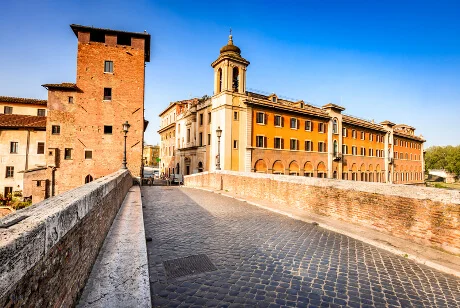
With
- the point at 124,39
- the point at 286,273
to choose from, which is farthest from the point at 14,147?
the point at 286,273

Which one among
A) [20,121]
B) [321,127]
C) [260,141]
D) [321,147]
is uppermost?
[321,127]

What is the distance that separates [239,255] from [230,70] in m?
24.8

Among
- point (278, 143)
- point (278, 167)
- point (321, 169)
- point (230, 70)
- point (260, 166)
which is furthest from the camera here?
point (321, 169)

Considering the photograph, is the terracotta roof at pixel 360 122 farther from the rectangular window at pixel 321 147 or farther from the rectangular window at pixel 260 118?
the rectangular window at pixel 260 118

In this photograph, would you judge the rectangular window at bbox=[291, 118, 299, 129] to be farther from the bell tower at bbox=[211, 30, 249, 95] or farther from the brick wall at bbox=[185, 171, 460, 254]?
the brick wall at bbox=[185, 171, 460, 254]

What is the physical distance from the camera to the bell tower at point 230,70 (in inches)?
1054

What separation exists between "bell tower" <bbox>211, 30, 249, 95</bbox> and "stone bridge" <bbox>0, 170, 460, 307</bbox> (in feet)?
69.8

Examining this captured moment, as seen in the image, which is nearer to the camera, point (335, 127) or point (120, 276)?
point (120, 276)

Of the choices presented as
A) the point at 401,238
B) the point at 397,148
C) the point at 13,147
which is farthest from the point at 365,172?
the point at 13,147

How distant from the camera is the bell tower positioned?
2677 centimetres

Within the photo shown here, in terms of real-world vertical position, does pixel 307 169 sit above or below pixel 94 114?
below

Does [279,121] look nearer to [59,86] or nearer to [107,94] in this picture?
[107,94]

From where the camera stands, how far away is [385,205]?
23.1ft

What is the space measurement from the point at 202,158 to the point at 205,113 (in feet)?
20.5
